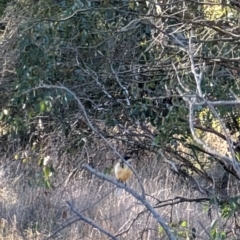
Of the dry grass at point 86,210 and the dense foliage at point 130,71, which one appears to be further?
the dry grass at point 86,210

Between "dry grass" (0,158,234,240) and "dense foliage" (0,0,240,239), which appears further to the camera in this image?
"dry grass" (0,158,234,240)

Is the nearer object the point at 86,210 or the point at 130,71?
the point at 130,71

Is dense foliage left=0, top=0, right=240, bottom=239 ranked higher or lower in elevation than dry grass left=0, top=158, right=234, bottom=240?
higher

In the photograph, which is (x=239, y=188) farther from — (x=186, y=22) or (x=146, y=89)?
(x=186, y=22)

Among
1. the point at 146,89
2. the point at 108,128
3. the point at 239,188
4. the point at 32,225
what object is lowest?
the point at 239,188

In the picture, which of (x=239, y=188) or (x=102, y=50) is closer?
(x=102, y=50)

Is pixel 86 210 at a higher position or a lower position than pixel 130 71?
lower

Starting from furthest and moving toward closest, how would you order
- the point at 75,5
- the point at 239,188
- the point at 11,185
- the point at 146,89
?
the point at 11,185 → the point at 239,188 → the point at 146,89 → the point at 75,5

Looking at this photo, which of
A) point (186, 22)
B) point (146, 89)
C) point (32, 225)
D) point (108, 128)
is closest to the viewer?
point (186, 22)

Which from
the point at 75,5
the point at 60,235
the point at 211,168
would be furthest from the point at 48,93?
the point at 211,168

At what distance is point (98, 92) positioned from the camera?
449 cm

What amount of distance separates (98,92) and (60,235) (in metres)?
1.01

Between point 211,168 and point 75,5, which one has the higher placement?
point 75,5

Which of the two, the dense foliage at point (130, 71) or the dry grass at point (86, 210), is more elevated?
the dense foliage at point (130, 71)
